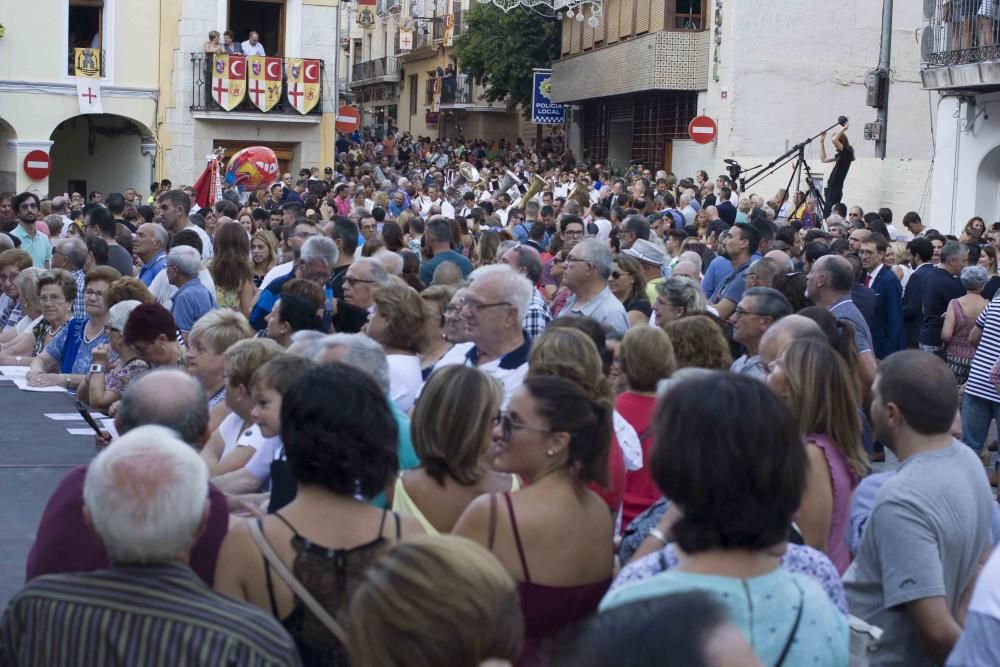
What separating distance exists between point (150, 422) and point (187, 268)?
5.00 meters

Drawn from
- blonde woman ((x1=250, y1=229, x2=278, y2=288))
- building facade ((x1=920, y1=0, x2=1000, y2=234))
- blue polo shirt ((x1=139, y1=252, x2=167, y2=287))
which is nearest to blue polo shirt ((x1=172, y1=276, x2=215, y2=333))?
blue polo shirt ((x1=139, y1=252, x2=167, y2=287))

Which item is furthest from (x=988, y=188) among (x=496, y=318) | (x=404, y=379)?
(x=404, y=379)

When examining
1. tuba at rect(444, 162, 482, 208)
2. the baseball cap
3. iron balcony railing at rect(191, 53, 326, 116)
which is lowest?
the baseball cap

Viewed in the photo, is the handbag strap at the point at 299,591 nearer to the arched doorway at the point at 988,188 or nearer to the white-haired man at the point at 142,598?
the white-haired man at the point at 142,598

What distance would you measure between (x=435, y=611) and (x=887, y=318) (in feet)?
30.0

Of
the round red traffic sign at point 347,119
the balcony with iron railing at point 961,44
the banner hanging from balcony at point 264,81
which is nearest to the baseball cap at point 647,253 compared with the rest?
the balcony with iron railing at point 961,44

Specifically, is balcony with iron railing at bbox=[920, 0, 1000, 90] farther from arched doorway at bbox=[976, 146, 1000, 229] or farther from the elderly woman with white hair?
the elderly woman with white hair

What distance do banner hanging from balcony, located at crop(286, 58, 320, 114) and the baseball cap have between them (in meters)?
22.7

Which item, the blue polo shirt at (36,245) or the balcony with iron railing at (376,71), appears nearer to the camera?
the blue polo shirt at (36,245)

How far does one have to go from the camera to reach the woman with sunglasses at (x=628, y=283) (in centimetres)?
895

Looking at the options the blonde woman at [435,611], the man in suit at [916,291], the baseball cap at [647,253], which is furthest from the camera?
the man in suit at [916,291]

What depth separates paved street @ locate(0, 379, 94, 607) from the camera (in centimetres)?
557

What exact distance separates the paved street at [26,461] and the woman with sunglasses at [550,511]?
2166 mm

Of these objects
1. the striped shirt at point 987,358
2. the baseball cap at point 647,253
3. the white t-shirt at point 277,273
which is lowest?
the striped shirt at point 987,358
